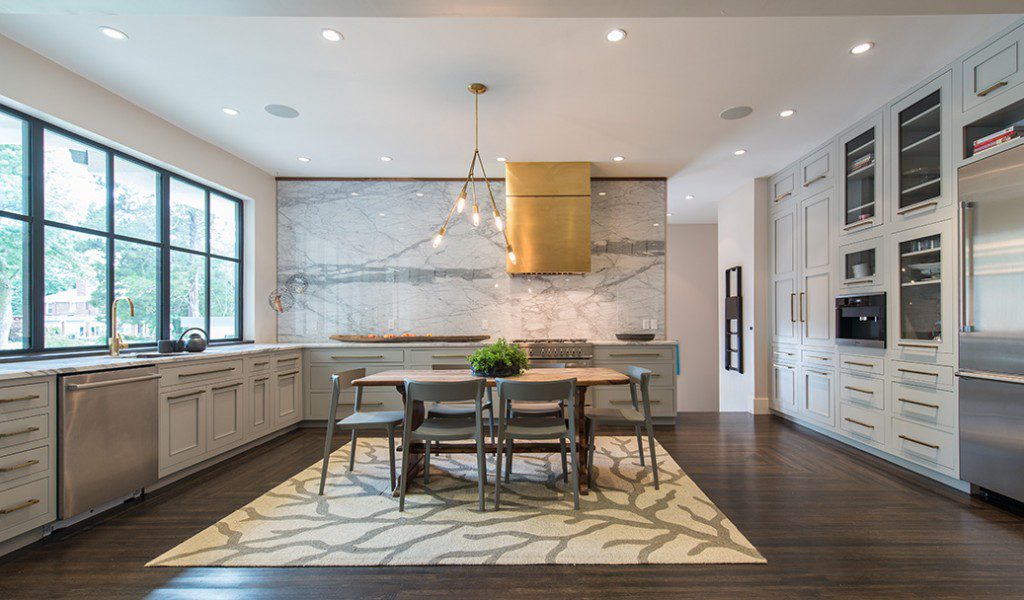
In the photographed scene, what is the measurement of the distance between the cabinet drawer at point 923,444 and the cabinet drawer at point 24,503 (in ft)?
17.6

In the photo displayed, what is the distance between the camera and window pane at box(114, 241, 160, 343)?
3443 millimetres

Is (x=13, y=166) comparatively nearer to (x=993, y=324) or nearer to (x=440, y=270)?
(x=440, y=270)

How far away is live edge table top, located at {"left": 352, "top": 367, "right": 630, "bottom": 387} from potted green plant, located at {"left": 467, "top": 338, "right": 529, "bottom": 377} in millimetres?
68

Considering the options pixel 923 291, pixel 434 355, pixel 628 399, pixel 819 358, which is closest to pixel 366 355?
pixel 434 355

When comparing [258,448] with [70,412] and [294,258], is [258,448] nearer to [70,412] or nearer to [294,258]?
[70,412]

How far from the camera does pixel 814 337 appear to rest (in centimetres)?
451

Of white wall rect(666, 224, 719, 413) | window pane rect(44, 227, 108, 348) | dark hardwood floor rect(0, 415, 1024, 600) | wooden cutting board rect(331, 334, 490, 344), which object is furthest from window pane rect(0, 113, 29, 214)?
white wall rect(666, 224, 719, 413)

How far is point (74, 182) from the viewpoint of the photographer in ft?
10.2

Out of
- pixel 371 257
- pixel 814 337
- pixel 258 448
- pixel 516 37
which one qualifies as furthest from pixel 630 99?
pixel 258 448

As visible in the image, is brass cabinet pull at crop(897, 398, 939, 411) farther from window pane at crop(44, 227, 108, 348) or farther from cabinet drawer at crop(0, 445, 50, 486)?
window pane at crop(44, 227, 108, 348)

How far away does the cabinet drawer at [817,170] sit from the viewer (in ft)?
14.2

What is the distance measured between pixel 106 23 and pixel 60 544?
283 centimetres

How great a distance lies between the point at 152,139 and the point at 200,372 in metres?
1.97

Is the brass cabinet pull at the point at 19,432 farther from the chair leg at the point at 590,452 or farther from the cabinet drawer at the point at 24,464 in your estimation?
the chair leg at the point at 590,452
